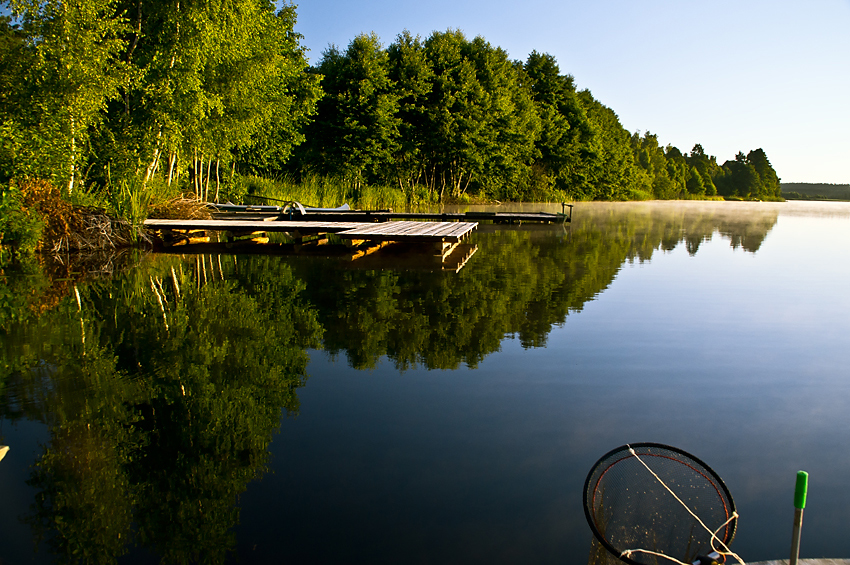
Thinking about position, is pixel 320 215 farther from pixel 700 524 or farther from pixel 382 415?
pixel 700 524

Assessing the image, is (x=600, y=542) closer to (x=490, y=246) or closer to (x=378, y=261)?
(x=378, y=261)

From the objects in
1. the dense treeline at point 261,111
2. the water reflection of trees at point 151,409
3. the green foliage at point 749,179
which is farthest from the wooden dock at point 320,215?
the green foliage at point 749,179

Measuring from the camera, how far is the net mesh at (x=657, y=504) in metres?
2.48

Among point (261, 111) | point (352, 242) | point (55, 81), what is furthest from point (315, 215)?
point (55, 81)

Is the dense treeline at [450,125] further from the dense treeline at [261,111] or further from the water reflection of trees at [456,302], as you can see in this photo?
the water reflection of trees at [456,302]

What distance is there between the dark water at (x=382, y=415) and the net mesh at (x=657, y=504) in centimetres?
23

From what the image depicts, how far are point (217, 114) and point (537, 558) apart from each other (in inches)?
683

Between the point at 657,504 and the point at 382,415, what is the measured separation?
6.02 feet

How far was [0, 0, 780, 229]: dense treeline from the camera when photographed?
11.5 metres

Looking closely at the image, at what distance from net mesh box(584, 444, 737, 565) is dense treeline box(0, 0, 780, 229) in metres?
11.6

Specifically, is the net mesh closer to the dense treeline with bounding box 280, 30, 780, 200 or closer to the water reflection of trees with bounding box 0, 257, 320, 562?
the water reflection of trees with bounding box 0, 257, 320, 562

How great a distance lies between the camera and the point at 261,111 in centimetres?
1878

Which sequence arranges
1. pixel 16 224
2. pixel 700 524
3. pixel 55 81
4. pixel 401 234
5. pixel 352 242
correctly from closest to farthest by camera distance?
pixel 700 524, pixel 16 224, pixel 401 234, pixel 55 81, pixel 352 242

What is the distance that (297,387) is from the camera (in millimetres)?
4500
